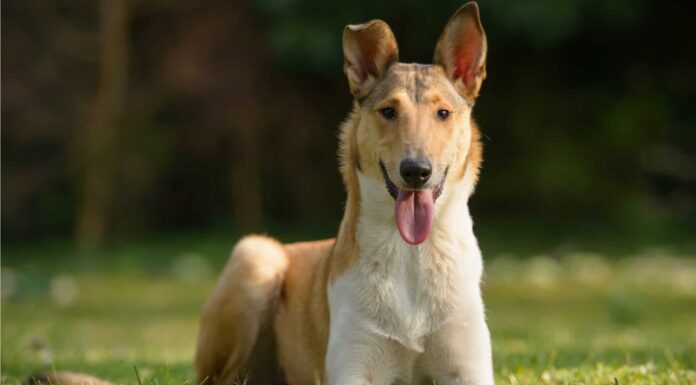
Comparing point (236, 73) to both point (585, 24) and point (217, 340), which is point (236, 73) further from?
point (217, 340)

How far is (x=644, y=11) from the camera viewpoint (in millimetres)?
17750

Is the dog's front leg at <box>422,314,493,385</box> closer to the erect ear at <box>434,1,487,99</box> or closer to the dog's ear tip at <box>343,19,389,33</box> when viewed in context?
the erect ear at <box>434,1,487,99</box>

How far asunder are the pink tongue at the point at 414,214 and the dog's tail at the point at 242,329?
1394mm


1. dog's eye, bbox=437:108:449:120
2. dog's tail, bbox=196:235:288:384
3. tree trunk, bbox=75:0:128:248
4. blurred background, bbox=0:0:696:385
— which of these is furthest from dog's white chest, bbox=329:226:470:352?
tree trunk, bbox=75:0:128:248

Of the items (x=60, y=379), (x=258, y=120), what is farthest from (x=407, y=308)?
(x=258, y=120)

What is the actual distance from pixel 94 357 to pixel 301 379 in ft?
8.54

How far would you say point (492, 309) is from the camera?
11.9 meters

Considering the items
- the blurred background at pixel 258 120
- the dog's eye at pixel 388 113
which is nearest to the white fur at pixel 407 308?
the dog's eye at pixel 388 113

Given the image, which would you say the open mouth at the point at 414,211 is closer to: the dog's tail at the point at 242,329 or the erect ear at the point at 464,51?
the erect ear at the point at 464,51

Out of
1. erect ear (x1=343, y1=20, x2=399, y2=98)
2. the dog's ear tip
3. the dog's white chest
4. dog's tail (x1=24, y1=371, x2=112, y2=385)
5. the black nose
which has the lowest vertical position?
dog's tail (x1=24, y1=371, x2=112, y2=385)

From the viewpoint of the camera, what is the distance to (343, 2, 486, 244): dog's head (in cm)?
504

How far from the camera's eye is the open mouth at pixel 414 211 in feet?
16.8

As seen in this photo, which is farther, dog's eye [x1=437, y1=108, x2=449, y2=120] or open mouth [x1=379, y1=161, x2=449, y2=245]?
dog's eye [x1=437, y1=108, x2=449, y2=120]

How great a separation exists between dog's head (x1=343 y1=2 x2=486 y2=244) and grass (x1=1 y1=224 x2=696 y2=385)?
1.25 meters
